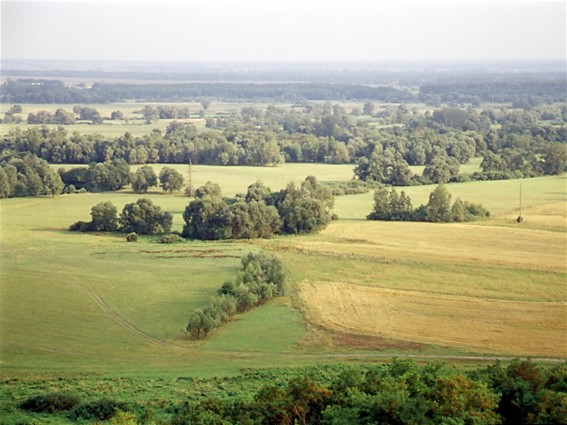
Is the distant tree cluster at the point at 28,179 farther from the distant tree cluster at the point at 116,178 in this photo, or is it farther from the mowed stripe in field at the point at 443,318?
the mowed stripe in field at the point at 443,318

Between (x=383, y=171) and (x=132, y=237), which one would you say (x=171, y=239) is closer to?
(x=132, y=237)

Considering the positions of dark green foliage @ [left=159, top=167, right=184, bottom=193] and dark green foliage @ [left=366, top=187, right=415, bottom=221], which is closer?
dark green foliage @ [left=366, top=187, right=415, bottom=221]

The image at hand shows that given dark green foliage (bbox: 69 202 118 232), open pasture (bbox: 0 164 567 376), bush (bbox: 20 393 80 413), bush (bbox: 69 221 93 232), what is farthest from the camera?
dark green foliage (bbox: 69 202 118 232)

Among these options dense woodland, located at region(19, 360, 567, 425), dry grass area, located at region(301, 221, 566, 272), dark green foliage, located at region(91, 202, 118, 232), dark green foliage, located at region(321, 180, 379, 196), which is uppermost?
dense woodland, located at region(19, 360, 567, 425)

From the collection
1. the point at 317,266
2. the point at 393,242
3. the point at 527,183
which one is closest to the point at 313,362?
the point at 317,266

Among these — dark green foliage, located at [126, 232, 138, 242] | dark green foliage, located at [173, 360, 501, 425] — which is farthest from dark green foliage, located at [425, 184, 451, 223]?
dark green foliage, located at [173, 360, 501, 425]

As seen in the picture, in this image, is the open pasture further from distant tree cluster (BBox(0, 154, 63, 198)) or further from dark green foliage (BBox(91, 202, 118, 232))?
distant tree cluster (BBox(0, 154, 63, 198))
